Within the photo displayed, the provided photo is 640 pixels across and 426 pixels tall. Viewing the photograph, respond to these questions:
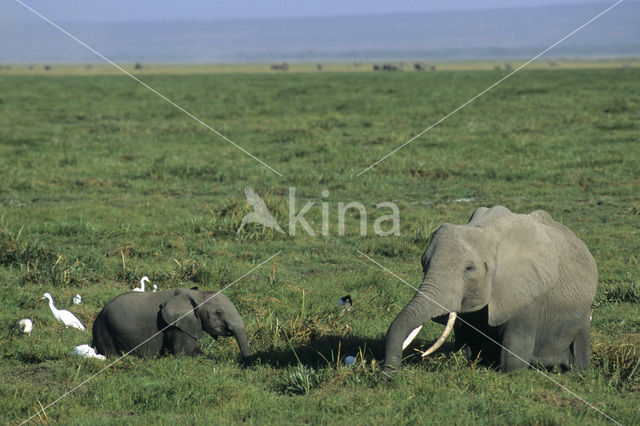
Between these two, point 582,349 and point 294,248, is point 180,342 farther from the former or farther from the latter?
point 294,248

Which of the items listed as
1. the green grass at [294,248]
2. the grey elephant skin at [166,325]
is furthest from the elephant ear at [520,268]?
the grey elephant skin at [166,325]

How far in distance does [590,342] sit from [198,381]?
3.55 m

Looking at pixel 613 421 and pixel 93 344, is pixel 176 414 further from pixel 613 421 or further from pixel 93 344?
pixel 613 421

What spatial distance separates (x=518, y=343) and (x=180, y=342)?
3.04 meters

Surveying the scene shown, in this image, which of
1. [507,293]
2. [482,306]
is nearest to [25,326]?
[482,306]

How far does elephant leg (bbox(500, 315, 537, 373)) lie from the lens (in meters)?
6.47

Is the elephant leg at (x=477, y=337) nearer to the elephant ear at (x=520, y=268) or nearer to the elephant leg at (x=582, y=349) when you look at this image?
the elephant ear at (x=520, y=268)

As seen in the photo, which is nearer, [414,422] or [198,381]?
[414,422]

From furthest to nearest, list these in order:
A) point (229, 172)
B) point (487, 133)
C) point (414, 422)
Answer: point (487, 133) → point (229, 172) → point (414, 422)

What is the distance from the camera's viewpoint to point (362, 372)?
6.58 m

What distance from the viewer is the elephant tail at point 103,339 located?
24.0 ft

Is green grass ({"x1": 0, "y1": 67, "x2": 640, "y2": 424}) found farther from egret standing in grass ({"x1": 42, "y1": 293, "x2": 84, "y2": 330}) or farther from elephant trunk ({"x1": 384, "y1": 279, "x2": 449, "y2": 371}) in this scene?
elephant trunk ({"x1": 384, "y1": 279, "x2": 449, "y2": 371})

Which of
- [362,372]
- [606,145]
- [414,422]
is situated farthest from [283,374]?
[606,145]

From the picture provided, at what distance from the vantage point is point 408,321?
5922mm
